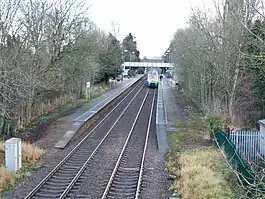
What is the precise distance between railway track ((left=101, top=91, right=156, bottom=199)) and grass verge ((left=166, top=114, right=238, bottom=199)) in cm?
116

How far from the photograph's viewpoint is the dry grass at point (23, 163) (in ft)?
42.9

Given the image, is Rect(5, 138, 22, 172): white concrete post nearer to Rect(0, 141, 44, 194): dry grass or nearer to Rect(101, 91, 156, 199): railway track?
Rect(0, 141, 44, 194): dry grass

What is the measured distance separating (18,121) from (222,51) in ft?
43.1

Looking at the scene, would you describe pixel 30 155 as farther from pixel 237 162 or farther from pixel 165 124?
pixel 165 124

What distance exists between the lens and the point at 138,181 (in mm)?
13469

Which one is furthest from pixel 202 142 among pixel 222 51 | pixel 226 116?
pixel 222 51

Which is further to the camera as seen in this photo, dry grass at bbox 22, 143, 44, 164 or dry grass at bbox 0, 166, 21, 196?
dry grass at bbox 22, 143, 44, 164

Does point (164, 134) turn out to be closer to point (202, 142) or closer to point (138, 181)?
point (202, 142)

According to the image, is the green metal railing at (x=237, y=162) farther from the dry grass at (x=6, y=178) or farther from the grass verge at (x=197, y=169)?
the dry grass at (x=6, y=178)

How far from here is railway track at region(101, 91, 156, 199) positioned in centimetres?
1247

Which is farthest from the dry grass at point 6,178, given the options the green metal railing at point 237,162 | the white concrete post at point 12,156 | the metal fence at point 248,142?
the metal fence at point 248,142

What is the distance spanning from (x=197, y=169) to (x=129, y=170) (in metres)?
2.53

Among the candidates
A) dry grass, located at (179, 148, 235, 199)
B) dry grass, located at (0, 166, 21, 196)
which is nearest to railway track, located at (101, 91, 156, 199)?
dry grass, located at (179, 148, 235, 199)

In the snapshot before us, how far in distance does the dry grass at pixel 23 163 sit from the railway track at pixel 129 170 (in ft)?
9.95
